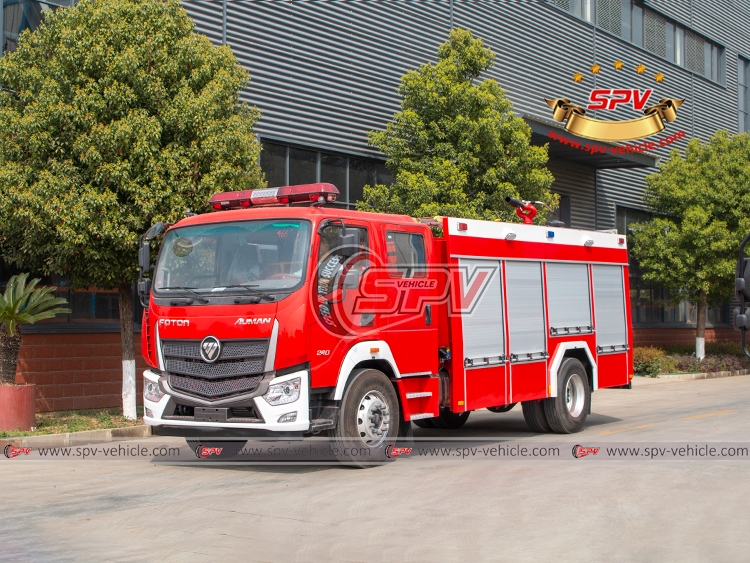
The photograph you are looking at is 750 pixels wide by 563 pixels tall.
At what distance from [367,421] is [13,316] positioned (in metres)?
5.86

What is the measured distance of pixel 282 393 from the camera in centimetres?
936

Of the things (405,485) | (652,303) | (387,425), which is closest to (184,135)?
(387,425)

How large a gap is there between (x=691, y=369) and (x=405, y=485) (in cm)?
2080

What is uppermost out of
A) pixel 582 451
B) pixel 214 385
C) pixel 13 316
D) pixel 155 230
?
pixel 155 230

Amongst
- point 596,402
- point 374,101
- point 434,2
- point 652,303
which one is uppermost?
point 434,2

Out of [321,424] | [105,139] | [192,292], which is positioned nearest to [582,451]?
[321,424]

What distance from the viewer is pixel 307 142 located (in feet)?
64.7

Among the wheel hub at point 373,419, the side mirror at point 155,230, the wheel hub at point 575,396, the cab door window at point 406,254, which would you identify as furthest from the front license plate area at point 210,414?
the wheel hub at point 575,396

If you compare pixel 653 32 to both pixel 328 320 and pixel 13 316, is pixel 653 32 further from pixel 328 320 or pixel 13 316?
pixel 328 320

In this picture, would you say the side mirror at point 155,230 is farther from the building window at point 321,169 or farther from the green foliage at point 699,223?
the green foliage at point 699,223

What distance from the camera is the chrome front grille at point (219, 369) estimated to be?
31.1ft

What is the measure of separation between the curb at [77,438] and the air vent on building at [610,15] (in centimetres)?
2294

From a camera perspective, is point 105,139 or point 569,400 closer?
point 105,139

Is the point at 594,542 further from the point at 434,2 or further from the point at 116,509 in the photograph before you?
the point at 434,2
